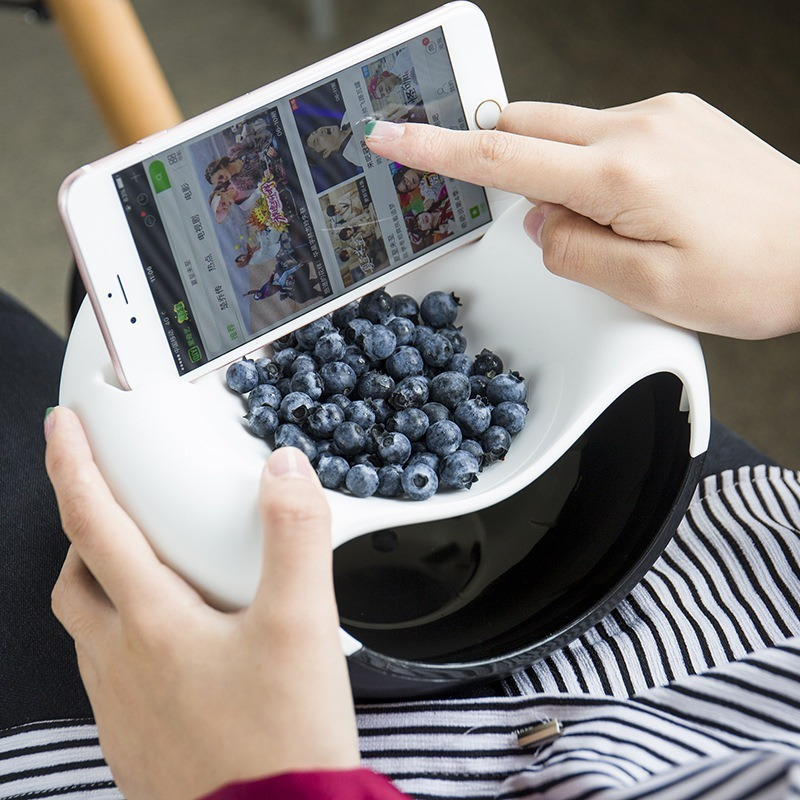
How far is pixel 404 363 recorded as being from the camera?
682 mm

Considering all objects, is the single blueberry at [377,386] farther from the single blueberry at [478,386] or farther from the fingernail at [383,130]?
the fingernail at [383,130]

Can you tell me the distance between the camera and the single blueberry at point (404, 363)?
681mm

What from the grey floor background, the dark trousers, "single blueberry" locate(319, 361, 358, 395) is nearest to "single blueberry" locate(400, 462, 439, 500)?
"single blueberry" locate(319, 361, 358, 395)

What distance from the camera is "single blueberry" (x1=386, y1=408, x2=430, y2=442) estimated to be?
2.12ft

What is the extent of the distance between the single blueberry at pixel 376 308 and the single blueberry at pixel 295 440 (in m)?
0.13

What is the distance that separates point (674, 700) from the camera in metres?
0.62

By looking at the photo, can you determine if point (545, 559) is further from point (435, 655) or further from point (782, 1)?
point (782, 1)

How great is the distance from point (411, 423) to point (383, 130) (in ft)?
0.73

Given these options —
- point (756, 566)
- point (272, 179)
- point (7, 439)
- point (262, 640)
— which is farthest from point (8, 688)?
point (756, 566)

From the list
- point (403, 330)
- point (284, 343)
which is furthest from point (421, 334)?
point (284, 343)

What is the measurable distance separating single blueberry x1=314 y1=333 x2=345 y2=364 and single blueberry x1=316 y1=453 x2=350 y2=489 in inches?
4.0

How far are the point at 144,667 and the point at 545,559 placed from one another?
332 millimetres

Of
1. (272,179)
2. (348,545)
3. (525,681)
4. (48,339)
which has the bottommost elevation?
(525,681)

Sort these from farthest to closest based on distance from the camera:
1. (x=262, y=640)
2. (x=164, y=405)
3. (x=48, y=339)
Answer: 1. (x=48, y=339)
2. (x=164, y=405)
3. (x=262, y=640)
